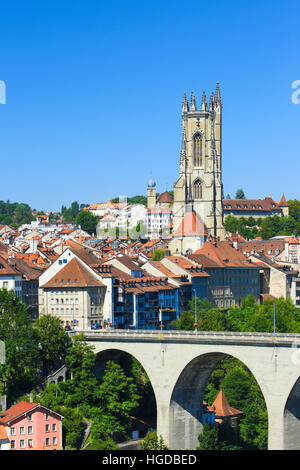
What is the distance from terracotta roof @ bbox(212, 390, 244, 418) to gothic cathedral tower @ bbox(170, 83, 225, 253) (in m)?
66.7

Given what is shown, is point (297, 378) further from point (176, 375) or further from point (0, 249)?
point (0, 249)

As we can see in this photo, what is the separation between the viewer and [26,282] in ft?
393

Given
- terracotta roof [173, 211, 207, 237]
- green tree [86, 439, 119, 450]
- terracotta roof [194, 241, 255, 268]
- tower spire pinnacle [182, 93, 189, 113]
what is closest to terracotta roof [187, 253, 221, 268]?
terracotta roof [194, 241, 255, 268]

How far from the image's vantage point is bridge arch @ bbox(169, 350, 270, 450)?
3629 inches

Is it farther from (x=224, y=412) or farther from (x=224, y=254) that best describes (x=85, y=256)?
(x=224, y=254)

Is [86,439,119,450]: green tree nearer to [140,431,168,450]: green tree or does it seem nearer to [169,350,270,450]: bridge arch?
[140,431,168,450]: green tree

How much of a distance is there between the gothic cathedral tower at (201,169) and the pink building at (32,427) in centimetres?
7906

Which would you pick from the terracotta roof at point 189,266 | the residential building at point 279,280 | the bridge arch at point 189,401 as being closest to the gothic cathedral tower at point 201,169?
the residential building at point 279,280

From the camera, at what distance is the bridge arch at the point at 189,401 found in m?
92.2

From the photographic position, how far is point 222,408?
3932 inches

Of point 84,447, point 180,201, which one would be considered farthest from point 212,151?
point 84,447

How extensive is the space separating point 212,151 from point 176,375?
80.0m

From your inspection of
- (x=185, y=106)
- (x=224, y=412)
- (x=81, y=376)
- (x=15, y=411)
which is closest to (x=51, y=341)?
(x=81, y=376)

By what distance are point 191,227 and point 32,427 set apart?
243ft
